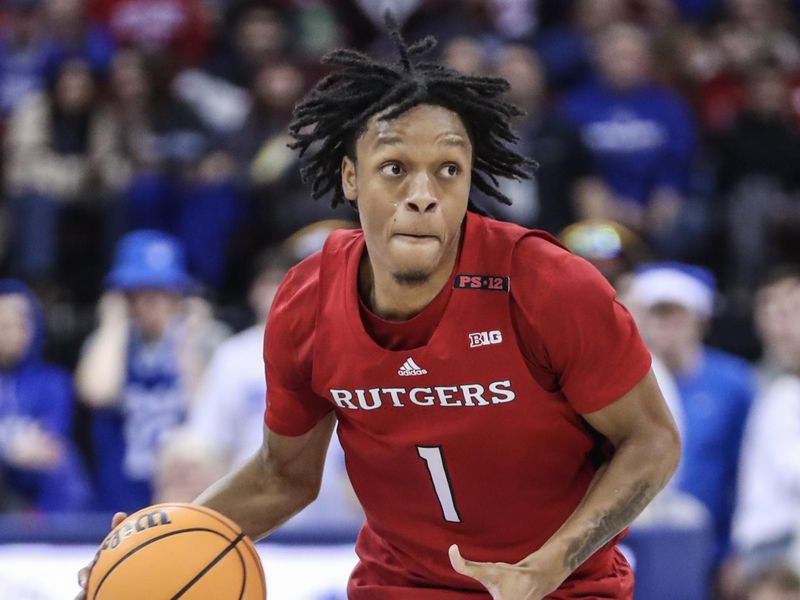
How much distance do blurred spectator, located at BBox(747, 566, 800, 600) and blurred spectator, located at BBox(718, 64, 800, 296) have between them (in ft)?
12.3

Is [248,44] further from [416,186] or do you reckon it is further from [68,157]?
[416,186]

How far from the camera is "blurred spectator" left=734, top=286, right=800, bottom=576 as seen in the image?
6.21 meters

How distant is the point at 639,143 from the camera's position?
31.0 feet

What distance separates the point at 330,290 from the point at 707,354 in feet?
12.6

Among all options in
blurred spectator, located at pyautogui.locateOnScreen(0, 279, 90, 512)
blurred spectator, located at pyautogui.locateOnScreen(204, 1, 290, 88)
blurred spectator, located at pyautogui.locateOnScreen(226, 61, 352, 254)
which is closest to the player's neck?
blurred spectator, located at pyautogui.locateOnScreen(0, 279, 90, 512)

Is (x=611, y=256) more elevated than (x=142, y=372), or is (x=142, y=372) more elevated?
(x=611, y=256)

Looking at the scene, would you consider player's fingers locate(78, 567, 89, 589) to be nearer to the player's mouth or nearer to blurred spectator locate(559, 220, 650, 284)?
the player's mouth

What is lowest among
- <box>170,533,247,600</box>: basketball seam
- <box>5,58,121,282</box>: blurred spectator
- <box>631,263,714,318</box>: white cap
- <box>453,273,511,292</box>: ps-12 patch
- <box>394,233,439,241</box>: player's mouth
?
<box>5,58,121,282</box>: blurred spectator

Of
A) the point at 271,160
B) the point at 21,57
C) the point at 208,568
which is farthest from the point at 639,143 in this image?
the point at 208,568

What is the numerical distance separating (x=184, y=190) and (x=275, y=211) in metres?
0.62

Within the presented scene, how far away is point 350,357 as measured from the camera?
365cm

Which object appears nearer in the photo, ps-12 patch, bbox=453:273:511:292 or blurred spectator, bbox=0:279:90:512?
ps-12 patch, bbox=453:273:511:292

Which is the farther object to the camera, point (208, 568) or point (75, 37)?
point (75, 37)

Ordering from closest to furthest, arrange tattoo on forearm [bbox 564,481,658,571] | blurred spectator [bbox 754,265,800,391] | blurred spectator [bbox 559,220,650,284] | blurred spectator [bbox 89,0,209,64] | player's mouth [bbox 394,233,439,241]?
tattoo on forearm [bbox 564,481,658,571] → player's mouth [bbox 394,233,439,241] → blurred spectator [bbox 754,265,800,391] → blurred spectator [bbox 559,220,650,284] → blurred spectator [bbox 89,0,209,64]
